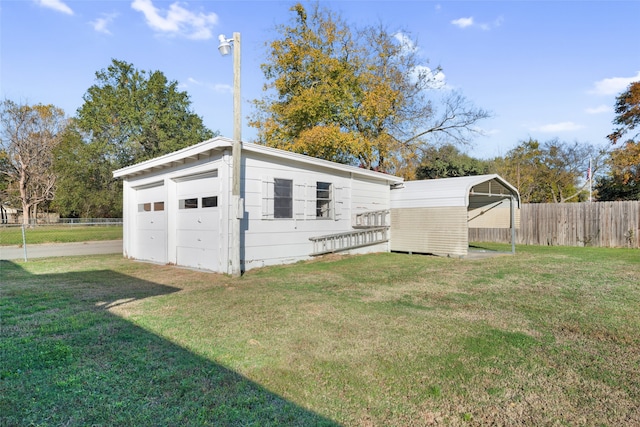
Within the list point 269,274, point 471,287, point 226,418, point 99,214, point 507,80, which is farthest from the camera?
point 99,214

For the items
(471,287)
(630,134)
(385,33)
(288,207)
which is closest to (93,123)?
(385,33)

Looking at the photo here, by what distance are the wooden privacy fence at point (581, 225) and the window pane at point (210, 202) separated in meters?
13.2

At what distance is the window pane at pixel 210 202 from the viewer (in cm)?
798

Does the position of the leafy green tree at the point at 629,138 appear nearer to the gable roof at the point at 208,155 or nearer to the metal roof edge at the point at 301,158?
the metal roof edge at the point at 301,158

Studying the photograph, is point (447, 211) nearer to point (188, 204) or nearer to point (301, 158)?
point (301, 158)

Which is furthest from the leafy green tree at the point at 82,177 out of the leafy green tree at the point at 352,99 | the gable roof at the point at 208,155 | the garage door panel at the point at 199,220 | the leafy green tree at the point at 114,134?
the garage door panel at the point at 199,220

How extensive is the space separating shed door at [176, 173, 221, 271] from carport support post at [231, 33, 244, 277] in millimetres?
776

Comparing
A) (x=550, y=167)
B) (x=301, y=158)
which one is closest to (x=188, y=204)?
(x=301, y=158)

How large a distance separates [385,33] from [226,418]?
64.4ft

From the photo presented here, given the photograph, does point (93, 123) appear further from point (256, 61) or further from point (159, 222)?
point (159, 222)

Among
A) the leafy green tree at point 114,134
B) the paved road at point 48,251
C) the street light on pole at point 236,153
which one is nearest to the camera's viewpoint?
the street light on pole at point 236,153

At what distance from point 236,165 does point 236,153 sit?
0.25 meters

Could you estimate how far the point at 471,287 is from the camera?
5.98 meters

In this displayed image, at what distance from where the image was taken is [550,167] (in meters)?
27.1
